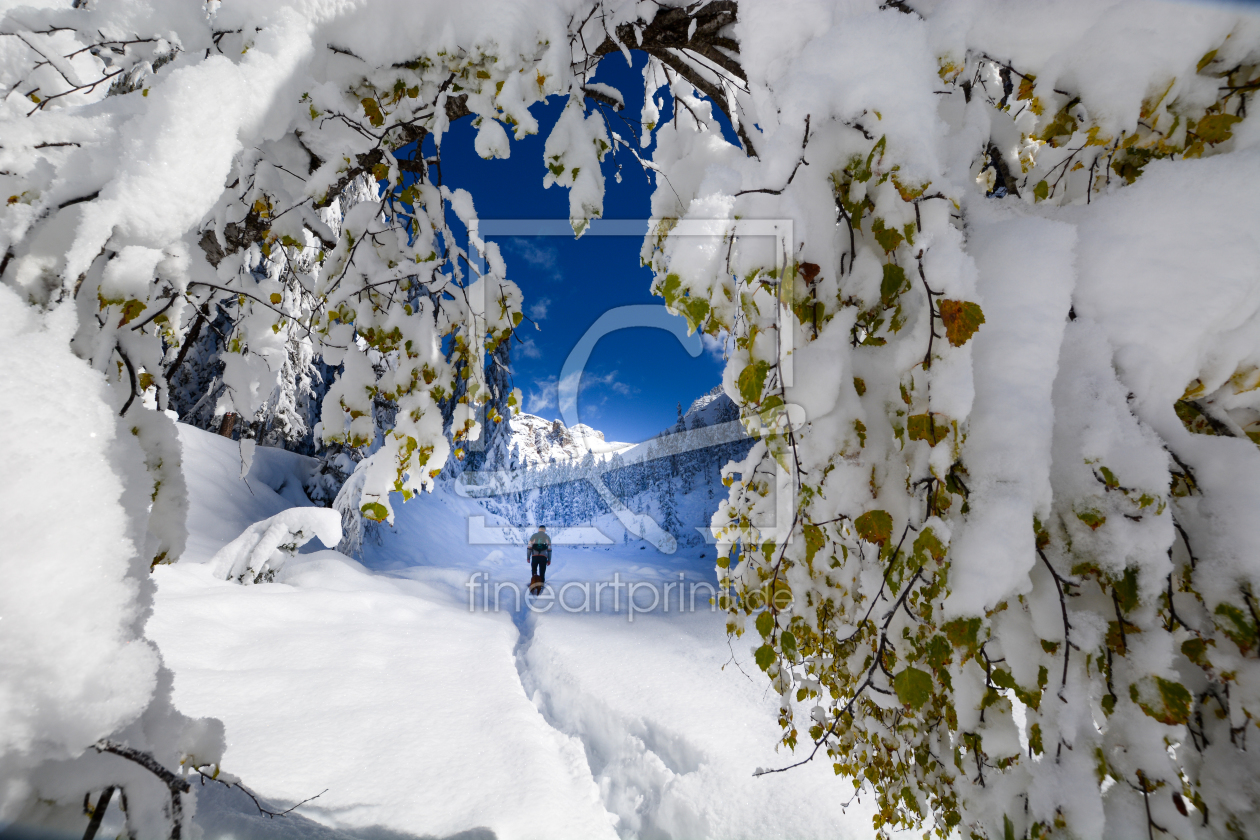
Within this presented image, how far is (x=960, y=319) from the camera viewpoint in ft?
2.52

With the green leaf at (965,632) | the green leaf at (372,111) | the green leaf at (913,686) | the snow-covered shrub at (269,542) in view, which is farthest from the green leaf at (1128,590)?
the snow-covered shrub at (269,542)

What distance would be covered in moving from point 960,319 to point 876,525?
0.41 m

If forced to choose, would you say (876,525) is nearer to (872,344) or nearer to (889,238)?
(872,344)

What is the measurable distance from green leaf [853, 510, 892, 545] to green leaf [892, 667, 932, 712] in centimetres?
25

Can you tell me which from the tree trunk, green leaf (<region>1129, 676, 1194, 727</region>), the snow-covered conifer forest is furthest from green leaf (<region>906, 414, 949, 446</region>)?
the tree trunk

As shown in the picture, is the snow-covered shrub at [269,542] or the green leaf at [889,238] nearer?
the green leaf at [889,238]

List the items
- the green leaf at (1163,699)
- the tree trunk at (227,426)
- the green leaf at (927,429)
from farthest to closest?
1. the tree trunk at (227,426)
2. the green leaf at (927,429)
3. the green leaf at (1163,699)

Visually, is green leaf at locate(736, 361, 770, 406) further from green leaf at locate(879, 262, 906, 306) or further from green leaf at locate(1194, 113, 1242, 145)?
green leaf at locate(1194, 113, 1242, 145)

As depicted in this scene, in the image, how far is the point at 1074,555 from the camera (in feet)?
2.73

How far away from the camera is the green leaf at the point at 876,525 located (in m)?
0.90

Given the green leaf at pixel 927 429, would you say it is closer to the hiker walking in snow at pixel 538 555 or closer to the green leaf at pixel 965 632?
the green leaf at pixel 965 632

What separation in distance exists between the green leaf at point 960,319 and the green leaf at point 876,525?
35 centimetres

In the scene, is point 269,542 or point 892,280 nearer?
point 892,280

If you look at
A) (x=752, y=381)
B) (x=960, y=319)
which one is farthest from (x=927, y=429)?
(x=752, y=381)
